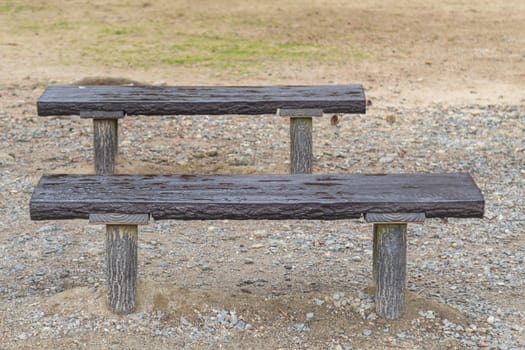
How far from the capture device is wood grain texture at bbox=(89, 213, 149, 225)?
156 inches

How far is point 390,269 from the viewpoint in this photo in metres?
4.11

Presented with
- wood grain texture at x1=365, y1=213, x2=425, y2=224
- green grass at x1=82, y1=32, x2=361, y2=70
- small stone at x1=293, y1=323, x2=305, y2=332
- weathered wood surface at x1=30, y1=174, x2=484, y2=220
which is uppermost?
green grass at x1=82, y1=32, x2=361, y2=70

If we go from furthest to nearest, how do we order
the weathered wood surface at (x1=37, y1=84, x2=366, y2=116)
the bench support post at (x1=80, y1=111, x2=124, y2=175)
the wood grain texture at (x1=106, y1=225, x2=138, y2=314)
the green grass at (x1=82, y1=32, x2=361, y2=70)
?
the green grass at (x1=82, y1=32, x2=361, y2=70)
the bench support post at (x1=80, y1=111, x2=124, y2=175)
the weathered wood surface at (x1=37, y1=84, x2=366, y2=116)
the wood grain texture at (x1=106, y1=225, x2=138, y2=314)

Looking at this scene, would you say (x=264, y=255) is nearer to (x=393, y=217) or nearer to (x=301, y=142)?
(x=393, y=217)

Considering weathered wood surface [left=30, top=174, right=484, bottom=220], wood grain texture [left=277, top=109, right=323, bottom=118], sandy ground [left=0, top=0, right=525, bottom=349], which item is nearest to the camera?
weathered wood surface [left=30, top=174, right=484, bottom=220]

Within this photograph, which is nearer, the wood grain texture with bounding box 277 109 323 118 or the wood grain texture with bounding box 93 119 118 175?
the wood grain texture with bounding box 277 109 323 118

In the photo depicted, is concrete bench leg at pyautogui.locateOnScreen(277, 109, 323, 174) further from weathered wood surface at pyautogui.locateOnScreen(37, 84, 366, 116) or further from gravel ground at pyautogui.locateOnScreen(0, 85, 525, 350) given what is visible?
gravel ground at pyautogui.locateOnScreen(0, 85, 525, 350)

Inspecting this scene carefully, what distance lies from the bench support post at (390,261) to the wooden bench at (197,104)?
190 cm

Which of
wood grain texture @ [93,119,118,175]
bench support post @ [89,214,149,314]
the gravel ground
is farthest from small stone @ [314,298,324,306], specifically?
wood grain texture @ [93,119,118,175]

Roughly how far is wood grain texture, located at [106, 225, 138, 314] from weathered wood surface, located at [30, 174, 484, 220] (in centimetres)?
14

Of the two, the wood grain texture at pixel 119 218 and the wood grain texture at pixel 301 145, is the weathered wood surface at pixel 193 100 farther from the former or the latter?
the wood grain texture at pixel 119 218

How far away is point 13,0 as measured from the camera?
12.3 meters

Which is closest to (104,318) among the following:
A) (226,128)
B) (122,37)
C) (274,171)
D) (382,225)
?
(382,225)

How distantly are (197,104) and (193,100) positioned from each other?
0.18 feet
